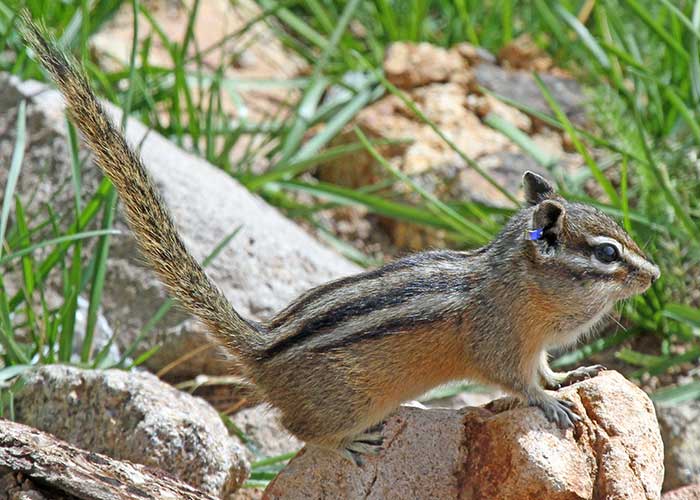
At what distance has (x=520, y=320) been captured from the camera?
3.95 metres

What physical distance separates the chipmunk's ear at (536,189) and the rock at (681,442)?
1501 millimetres

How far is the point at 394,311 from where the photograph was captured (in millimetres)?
3803

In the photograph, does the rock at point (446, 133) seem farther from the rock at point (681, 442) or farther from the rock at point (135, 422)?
the rock at point (135, 422)

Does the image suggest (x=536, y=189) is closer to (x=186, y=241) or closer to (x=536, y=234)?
(x=536, y=234)

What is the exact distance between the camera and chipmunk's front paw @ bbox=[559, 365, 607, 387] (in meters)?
3.94

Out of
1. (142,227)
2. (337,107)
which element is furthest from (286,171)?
(142,227)

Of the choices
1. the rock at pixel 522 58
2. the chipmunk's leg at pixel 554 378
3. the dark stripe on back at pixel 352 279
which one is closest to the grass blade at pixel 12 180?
the dark stripe on back at pixel 352 279

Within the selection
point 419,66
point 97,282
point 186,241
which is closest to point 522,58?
point 419,66

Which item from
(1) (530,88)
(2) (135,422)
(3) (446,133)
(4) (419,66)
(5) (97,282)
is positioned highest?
(1) (530,88)

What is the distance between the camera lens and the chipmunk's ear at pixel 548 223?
3873 mm

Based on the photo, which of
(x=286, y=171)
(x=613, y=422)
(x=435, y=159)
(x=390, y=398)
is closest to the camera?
(x=613, y=422)

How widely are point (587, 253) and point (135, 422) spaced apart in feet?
5.89

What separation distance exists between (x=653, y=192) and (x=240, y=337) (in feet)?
9.40

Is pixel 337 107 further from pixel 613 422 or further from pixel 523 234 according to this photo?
pixel 613 422
